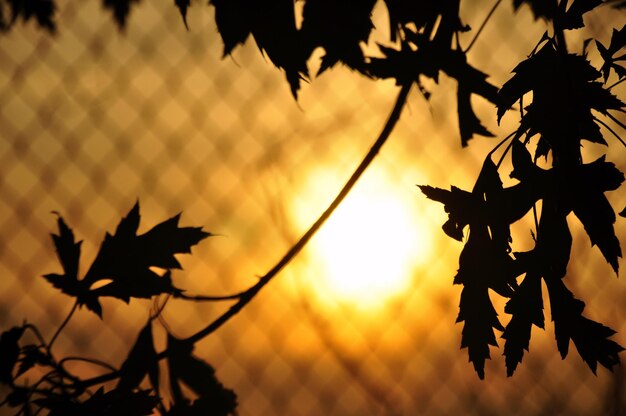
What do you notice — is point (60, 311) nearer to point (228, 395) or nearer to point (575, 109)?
point (228, 395)

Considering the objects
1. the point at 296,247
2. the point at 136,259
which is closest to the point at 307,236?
the point at 296,247

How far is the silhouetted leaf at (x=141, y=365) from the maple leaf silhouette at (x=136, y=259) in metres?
0.08

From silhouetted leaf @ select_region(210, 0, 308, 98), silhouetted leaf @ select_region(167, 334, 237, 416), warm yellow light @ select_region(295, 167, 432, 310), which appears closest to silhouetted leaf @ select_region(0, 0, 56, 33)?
warm yellow light @ select_region(295, 167, 432, 310)

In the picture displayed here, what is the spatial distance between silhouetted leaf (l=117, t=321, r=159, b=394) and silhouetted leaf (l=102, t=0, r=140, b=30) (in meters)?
0.64

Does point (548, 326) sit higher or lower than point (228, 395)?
higher

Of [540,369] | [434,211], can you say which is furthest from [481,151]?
[540,369]

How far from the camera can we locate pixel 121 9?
1326 millimetres

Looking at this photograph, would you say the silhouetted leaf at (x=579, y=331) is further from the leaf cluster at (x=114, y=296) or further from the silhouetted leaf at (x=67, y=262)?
the silhouetted leaf at (x=67, y=262)

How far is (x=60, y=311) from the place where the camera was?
1152 millimetres

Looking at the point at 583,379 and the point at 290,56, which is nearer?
the point at 290,56

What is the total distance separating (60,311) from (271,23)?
744 millimetres

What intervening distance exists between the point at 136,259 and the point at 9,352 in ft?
0.74

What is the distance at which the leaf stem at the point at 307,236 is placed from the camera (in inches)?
27.7

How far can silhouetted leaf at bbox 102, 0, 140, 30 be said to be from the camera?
51.5 inches
